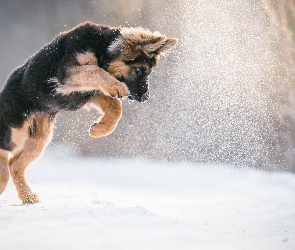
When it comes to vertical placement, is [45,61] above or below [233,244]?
above

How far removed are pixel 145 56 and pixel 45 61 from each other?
103 centimetres

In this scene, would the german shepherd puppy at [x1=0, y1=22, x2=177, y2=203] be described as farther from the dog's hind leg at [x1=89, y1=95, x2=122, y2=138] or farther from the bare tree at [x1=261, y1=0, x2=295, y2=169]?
the bare tree at [x1=261, y1=0, x2=295, y2=169]

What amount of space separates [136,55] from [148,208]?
5.19 ft

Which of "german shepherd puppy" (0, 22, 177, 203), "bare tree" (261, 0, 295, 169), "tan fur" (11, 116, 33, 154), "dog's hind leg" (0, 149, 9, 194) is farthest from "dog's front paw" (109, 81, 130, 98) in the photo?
"bare tree" (261, 0, 295, 169)

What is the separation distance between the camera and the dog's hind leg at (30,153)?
459cm

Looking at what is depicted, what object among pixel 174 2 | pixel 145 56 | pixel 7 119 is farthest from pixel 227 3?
pixel 7 119

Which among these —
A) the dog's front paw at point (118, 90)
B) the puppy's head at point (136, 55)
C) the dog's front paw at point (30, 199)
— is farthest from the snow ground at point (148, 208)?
the puppy's head at point (136, 55)

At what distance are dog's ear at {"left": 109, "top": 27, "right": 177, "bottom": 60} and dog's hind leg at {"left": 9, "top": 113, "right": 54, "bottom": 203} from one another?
1.27 m

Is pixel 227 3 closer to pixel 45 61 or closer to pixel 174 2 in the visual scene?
pixel 174 2

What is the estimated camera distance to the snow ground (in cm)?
272

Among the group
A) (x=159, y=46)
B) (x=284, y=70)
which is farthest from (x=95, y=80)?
(x=284, y=70)

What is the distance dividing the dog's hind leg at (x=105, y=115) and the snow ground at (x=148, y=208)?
2.41ft

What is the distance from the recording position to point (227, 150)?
31.3 feet

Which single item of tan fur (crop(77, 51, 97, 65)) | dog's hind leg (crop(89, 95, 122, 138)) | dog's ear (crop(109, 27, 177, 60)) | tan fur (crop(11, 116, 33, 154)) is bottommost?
tan fur (crop(11, 116, 33, 154))
